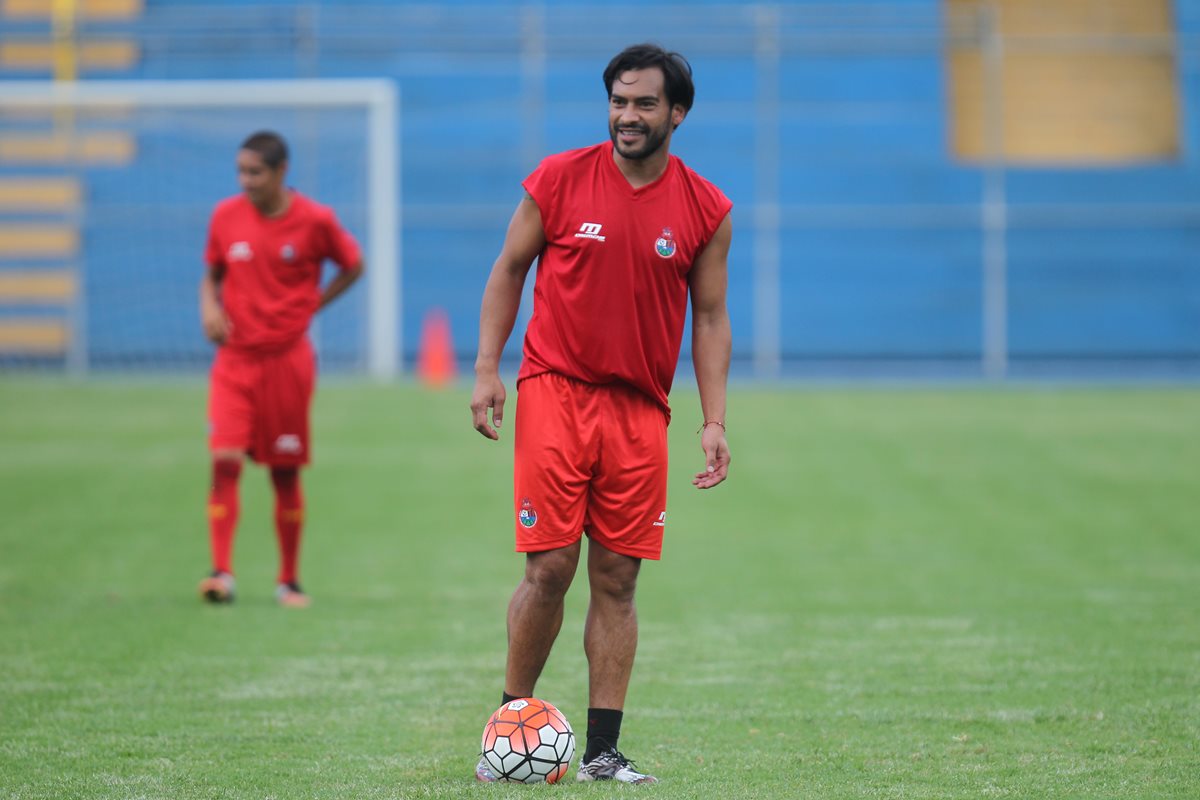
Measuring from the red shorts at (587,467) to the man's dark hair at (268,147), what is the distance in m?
3.93

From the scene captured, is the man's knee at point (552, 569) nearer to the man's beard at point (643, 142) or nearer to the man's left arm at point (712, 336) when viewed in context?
the man's left arm at point (712, 336)

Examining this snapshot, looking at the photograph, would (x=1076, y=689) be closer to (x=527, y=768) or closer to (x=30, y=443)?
(x=527, y=768)

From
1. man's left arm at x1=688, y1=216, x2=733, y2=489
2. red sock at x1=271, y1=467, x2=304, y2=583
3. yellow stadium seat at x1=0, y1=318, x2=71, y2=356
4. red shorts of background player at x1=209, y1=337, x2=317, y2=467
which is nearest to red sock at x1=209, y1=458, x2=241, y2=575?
red shorts of background player at x1=209, y1=337, x2=317, y2=467

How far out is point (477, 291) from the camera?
2961 centimetres

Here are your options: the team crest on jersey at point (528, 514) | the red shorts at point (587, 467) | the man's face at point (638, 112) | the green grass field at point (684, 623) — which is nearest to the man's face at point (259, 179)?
the green grass field at point (684, 623)

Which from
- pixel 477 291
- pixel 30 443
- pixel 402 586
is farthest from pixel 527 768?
pixel 477 291

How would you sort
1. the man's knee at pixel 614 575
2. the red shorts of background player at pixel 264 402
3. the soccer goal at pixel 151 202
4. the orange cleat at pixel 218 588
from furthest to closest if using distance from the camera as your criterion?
the soccer goal at pixel 151 202, the red shorts of background player at pixel 264 402, the orange cleat at pixel 218 588, the man's knee at pixel 614 575

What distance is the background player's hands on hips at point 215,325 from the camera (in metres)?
8.58

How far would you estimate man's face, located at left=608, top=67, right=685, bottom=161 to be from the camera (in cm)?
492

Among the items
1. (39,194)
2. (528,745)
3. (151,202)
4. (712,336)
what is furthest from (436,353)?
(528,745)

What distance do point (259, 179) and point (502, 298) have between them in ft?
12.9

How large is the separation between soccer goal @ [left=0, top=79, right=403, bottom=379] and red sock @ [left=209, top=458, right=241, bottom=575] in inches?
338

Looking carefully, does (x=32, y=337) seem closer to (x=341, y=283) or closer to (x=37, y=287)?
(x=37, y=287)

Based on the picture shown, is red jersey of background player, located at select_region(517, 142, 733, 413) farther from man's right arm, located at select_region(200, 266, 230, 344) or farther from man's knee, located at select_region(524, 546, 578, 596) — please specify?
man's right arm, located at select_region(200, 266, 230, 344)
